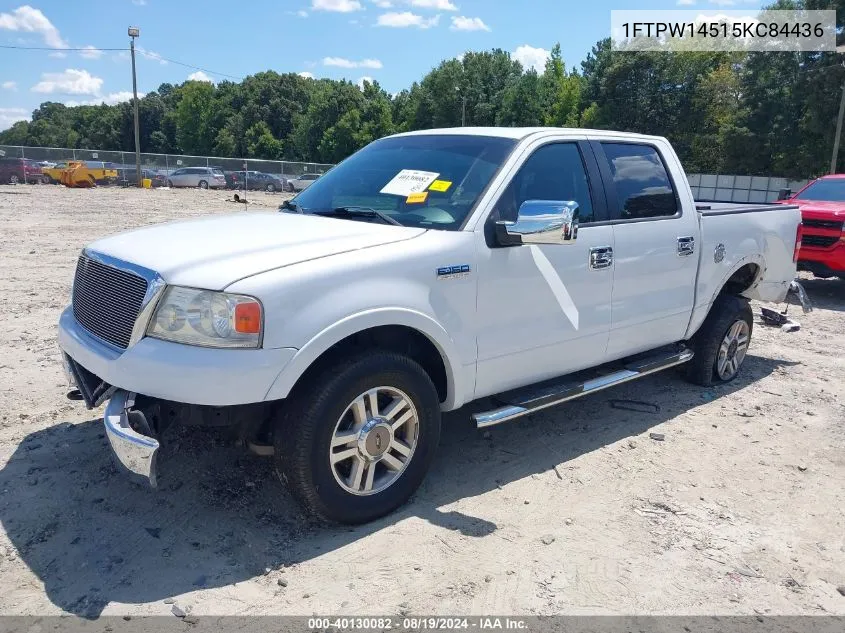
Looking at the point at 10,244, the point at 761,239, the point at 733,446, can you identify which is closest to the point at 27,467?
the point at 733,446

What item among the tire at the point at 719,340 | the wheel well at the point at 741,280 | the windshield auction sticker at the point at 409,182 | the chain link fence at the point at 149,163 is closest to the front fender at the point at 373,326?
the windshield auction sticker at the point at 409,182

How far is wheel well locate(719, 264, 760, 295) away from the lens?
6.02 m

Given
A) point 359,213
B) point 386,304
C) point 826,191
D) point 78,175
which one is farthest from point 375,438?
point 78,175

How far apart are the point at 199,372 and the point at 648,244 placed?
126 inches

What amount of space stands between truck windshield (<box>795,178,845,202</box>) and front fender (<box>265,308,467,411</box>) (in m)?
10.2

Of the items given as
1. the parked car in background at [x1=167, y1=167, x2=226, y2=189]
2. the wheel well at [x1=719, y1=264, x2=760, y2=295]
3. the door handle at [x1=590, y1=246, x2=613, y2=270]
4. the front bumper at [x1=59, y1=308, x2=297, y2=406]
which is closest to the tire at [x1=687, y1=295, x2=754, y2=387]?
the wheel well at [x1=719, y1=264, x2=760, y2=295]

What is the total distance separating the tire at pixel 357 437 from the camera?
121 inches

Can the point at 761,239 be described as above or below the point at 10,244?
above

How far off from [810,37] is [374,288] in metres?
42.5

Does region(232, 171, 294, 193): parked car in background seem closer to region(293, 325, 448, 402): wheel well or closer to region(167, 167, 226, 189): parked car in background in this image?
region(167, 167, 226, 189): parked car in background

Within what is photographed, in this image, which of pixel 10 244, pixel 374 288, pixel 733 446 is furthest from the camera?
pixel 10 244

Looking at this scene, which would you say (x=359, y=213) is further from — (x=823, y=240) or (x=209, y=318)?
(x=823, y=240)

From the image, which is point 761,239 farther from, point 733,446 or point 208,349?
point 208,349

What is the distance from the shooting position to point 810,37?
3669 centimetres
